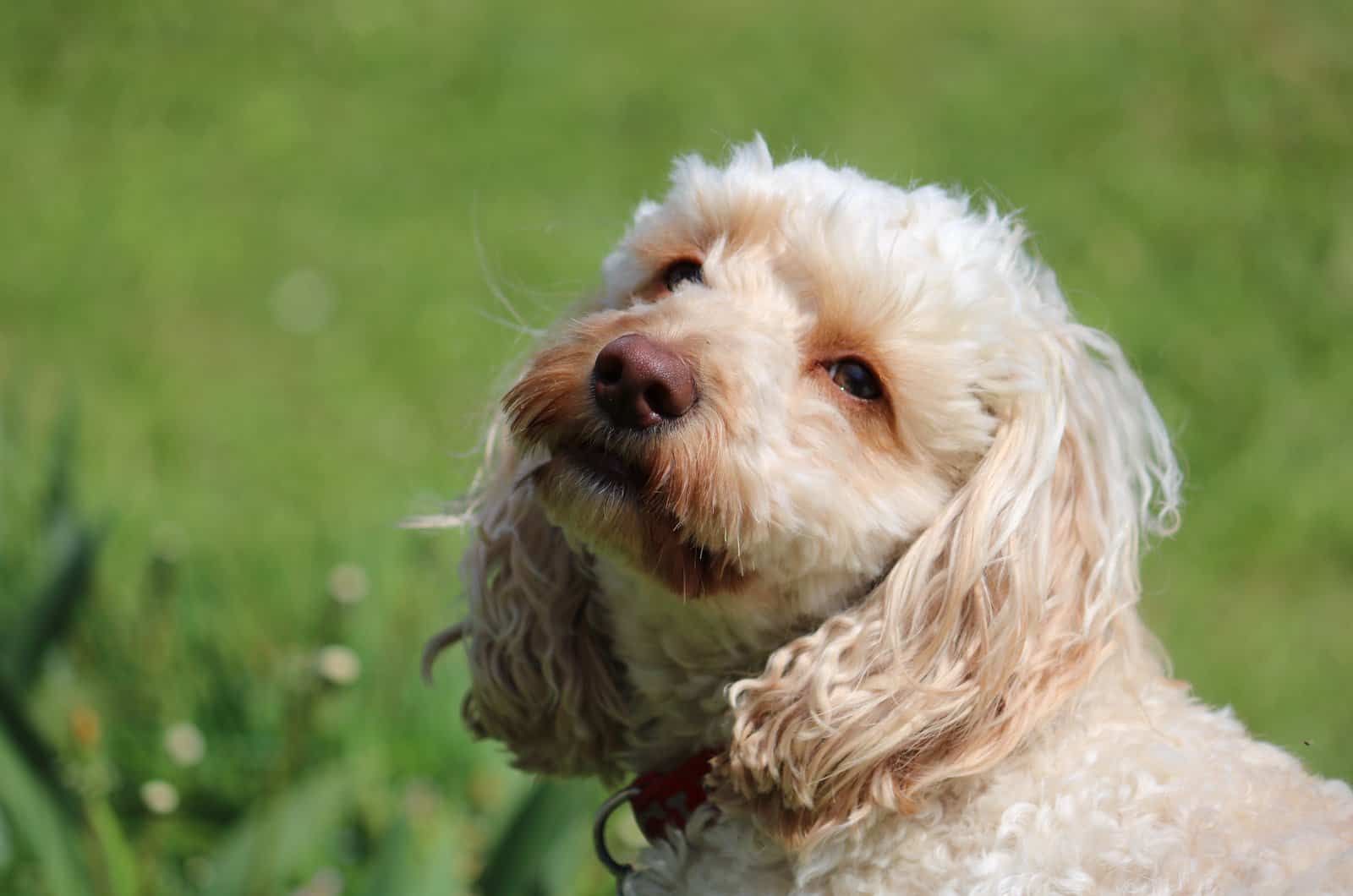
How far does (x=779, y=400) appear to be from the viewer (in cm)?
188

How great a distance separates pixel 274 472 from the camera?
15.8ft

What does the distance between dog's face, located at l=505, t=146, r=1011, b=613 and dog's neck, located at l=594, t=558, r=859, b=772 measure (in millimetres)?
20

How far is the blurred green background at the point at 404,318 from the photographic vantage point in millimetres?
2961

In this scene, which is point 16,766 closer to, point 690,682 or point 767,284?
point 690,682

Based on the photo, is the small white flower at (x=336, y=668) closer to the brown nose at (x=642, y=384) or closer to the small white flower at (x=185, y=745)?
the small white flower at (x=185, y=745)

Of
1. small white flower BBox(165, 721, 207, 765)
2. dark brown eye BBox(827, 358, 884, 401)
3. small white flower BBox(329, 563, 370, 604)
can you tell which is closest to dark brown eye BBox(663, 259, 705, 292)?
dark brown eye BBox(827, 358, 884, 401)

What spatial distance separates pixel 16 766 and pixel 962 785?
164 centimetres

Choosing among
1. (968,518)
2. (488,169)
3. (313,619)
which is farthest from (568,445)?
(488,169)

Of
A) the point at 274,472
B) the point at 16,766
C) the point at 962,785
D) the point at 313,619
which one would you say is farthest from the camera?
the point at 274,472

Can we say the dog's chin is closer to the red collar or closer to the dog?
the dog

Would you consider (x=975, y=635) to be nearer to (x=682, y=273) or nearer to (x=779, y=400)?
(x=779, y=400)

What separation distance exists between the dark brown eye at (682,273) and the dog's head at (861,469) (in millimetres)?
33

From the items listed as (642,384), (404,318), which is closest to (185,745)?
(642,384)

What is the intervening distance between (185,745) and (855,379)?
5.72 ft
